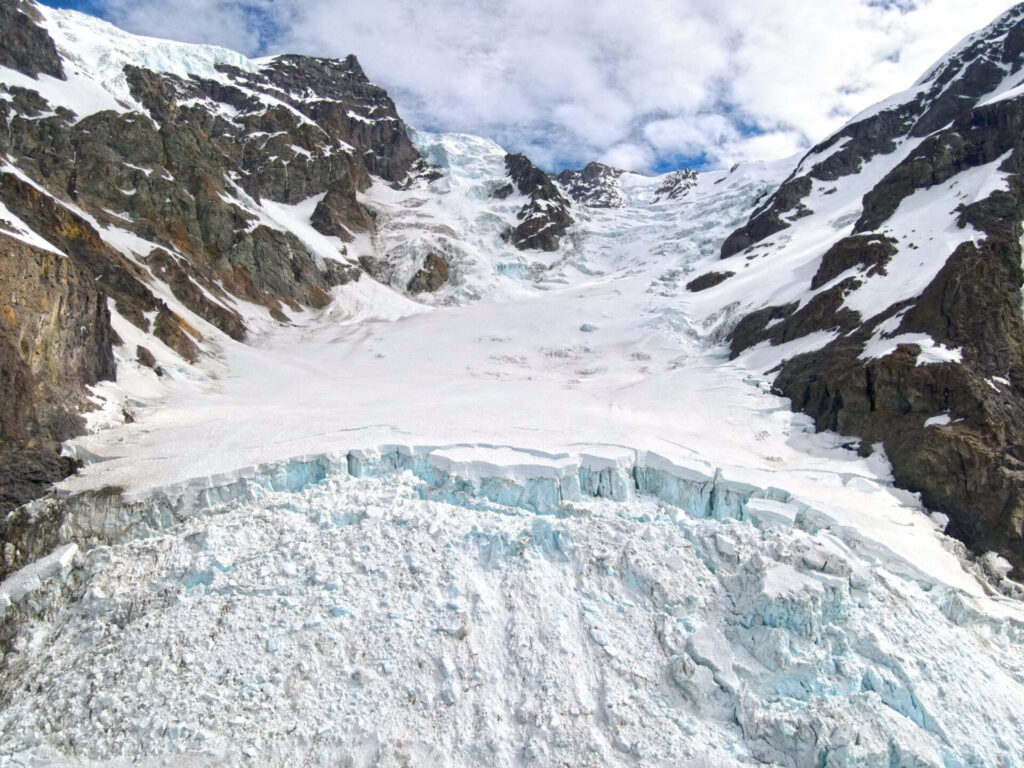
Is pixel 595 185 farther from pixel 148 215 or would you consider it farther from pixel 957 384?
pixel 957 384

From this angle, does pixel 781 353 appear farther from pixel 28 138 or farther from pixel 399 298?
pixel 28 138

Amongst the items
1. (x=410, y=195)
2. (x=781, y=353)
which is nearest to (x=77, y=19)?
(x=410, y=195)

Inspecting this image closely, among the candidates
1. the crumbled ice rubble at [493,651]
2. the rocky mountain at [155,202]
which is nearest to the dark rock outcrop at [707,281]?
the rocky mountain at [155,202]

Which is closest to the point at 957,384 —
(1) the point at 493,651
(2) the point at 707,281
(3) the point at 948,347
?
(3) the point at 948,347

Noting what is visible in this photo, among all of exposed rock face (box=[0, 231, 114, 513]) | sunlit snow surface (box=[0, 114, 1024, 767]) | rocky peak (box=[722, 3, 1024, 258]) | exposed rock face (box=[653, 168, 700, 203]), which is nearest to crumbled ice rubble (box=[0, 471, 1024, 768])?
sunlit snow surface (box=[0, 114, 1024, 767])

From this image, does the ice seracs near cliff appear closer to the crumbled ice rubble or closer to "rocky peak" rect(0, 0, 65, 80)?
the crumbled ice rubble
